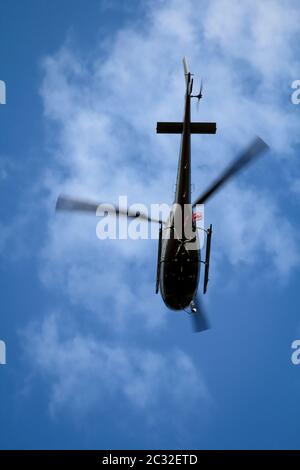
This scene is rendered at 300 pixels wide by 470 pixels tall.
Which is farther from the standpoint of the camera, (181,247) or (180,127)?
(180,127)

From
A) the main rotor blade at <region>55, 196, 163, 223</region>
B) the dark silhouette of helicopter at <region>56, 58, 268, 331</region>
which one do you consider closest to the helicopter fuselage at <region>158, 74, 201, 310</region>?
the dark silhouette of helicopter at <region>56, 58, 268, 331</region>

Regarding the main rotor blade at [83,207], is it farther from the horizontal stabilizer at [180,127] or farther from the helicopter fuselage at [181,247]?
the horizontal stabilizer at [180,127]

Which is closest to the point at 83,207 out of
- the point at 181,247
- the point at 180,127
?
the point at 181,247

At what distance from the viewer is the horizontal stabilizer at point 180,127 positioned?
33812mm

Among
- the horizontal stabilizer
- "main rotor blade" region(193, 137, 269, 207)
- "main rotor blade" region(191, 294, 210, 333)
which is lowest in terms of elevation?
"main rotor blade" region(191, 294, 210, 333)

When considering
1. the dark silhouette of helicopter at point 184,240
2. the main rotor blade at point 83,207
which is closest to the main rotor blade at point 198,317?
the dark silhouette of helicopter at point 184,240

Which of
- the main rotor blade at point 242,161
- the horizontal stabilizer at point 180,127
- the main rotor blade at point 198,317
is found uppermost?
the horizontal stabilizer at point 180,127

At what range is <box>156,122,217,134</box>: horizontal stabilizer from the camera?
33.8 metres

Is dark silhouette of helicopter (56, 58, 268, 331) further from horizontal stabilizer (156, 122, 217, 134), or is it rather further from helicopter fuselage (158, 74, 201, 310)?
horizontal stabilizer (156, 122, 217, 134)

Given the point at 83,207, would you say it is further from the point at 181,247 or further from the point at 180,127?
the point at 180,127

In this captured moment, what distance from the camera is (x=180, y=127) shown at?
111 ft

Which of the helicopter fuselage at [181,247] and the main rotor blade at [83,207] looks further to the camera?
the helicopter fuselage at [181,247]
